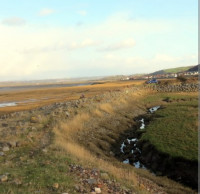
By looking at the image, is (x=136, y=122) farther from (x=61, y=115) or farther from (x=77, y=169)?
(x=77, y=169)

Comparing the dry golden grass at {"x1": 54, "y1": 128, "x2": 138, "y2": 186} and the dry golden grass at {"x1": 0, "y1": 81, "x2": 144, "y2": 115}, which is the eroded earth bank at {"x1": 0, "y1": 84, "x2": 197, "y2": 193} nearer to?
the dry golden grass at {"x1": 54, "y1": 128, "x2": 138, "y2": 186}

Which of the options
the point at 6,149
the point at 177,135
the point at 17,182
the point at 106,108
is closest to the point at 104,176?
the point at 17,182

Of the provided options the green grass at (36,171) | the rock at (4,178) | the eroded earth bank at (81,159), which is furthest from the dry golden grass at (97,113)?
the rock at (4,178)

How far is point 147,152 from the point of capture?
22297mm

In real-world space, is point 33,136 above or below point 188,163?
above

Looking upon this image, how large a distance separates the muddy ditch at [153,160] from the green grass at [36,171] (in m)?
7.84

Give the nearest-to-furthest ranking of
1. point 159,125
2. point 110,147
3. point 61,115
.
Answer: point 110,147 < point 159,125 < point 61,115

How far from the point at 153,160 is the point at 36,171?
11346 mm

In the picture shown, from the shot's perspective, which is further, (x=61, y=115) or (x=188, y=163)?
(x=61, y=115)

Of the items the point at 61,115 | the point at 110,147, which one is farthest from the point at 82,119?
the point at 110,147

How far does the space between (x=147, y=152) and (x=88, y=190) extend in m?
12.3

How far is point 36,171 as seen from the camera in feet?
42.3

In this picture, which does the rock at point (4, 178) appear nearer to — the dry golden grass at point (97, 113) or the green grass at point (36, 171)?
the green grass at point (36, 171)

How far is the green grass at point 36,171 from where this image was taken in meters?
10.8
